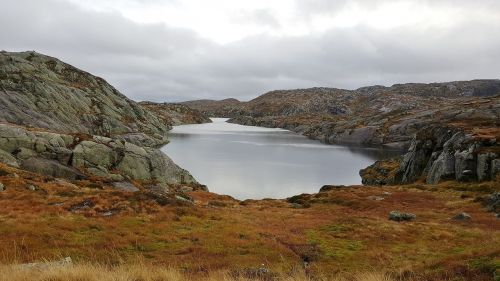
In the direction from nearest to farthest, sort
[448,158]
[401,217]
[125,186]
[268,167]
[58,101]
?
[401,217], [125,186], [448,158], [268,167], [58,101]

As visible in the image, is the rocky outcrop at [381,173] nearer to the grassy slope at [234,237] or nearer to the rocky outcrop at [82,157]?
the rocky outcrop at [82,157]

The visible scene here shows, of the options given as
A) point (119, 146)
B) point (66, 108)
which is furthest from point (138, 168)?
point (66, 108)

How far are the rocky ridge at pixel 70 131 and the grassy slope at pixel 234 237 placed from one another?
53.6 feet

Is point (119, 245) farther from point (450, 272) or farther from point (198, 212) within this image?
point (450, 272)

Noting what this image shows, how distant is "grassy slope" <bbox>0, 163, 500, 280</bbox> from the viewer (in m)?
22.7

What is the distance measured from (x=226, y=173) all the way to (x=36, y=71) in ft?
335

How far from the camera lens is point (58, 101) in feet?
492

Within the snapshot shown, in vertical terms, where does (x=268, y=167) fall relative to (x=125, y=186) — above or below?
below

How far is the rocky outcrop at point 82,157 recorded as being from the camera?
206 ft

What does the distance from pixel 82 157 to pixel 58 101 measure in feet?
297

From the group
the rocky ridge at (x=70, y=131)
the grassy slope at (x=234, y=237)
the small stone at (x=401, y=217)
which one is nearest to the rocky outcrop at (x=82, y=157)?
the rocky ridge at (x=70, y=131)

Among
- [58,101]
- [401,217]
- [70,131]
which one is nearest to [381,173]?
[401,217]

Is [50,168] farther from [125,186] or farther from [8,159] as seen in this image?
[125,186]

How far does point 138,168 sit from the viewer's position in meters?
80.5
